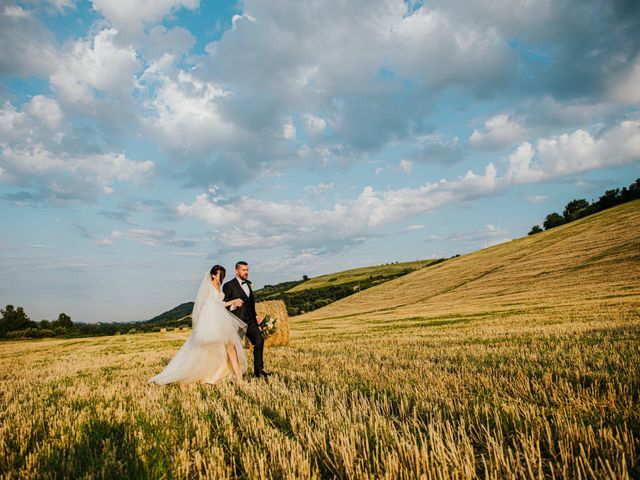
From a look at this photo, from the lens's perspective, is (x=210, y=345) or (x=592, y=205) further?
(x=592, y=205)

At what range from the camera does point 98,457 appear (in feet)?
11.3

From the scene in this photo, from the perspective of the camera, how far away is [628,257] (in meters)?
38.8

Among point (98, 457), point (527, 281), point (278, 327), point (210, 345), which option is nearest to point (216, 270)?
point (210, 345)

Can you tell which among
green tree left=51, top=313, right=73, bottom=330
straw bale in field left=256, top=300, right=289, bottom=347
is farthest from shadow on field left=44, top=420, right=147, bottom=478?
green tree left=51, top=313, right=73, bottom=330

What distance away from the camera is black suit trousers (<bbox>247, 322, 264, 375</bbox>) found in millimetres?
8422

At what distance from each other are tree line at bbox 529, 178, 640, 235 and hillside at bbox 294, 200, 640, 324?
31917mm

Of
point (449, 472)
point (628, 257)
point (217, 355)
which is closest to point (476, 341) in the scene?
point (217, 355)

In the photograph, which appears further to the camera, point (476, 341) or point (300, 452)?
point (476, 341)

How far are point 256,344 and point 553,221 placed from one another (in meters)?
118

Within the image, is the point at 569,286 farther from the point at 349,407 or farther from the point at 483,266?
the point at 349,407

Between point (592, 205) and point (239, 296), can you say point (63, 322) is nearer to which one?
point (239, 296)

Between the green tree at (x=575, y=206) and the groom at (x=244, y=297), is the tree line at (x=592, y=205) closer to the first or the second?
the green tree at (x=575, y=206)

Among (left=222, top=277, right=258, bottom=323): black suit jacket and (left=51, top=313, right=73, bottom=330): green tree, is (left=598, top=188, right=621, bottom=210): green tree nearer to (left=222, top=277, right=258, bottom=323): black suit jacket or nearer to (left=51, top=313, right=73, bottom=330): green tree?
(left=222, top=277, right=258, bottom=323): black suit jacket

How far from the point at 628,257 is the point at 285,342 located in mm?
41876
